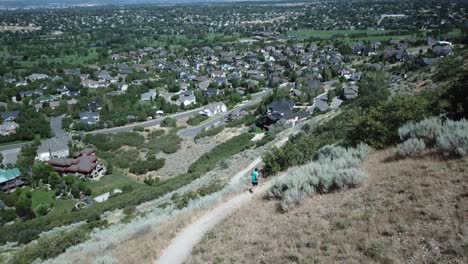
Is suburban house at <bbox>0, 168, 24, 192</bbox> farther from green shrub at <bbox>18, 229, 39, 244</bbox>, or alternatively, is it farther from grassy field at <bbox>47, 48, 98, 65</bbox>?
grassy field at <bbox>47, 48, 98, 65</bbox>

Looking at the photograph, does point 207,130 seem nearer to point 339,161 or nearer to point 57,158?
point 57,158

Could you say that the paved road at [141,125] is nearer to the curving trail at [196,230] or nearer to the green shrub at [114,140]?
the green shrub at [114,140]

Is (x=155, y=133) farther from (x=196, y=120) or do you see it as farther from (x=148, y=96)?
(x=148, y=96)

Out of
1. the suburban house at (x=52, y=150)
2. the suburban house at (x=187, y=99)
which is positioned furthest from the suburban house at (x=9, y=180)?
the suburban house at (x=187, y=99)

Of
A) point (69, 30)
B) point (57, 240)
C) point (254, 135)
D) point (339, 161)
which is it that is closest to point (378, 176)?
point (339, 161)

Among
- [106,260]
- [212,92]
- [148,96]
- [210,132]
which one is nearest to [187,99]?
[212,92]

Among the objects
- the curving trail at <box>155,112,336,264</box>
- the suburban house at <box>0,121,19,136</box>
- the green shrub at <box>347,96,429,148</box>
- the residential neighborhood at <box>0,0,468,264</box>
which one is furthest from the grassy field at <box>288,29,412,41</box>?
the curving trail at <box>155,112,336,264</box>
